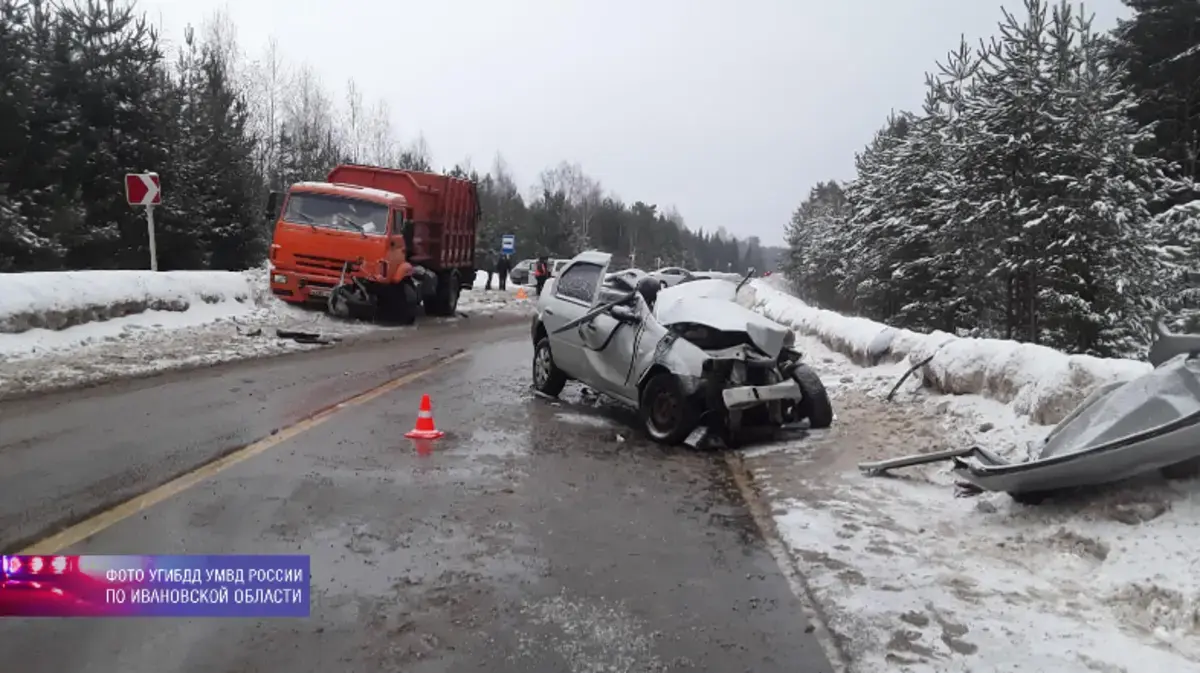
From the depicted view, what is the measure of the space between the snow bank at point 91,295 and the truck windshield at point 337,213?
2254mm

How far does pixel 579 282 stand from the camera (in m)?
10.8

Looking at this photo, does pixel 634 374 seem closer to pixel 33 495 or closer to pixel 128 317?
pixel 33 495

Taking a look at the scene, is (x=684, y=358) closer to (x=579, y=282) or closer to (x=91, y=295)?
(x=579, y=282)

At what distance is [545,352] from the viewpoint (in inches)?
439

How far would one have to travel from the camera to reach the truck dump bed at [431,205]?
69.3 ft

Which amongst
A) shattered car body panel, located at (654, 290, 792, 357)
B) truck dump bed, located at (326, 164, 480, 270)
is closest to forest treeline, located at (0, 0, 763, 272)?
truck dump bed, located at (326, 164, 480, 270)

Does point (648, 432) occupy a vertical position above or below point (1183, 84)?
below

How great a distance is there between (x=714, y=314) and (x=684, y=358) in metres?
0.84

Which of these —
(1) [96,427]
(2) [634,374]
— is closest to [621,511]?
(2) [634,374]

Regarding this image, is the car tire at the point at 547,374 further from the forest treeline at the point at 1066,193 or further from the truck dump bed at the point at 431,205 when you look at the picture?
the forest treeline at the point at 1066,193

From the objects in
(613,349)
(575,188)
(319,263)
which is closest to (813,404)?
(613,349)

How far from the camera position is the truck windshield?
61.4 ft

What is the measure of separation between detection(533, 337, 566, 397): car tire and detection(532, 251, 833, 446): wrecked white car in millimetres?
280

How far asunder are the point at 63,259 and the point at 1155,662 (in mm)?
26174
